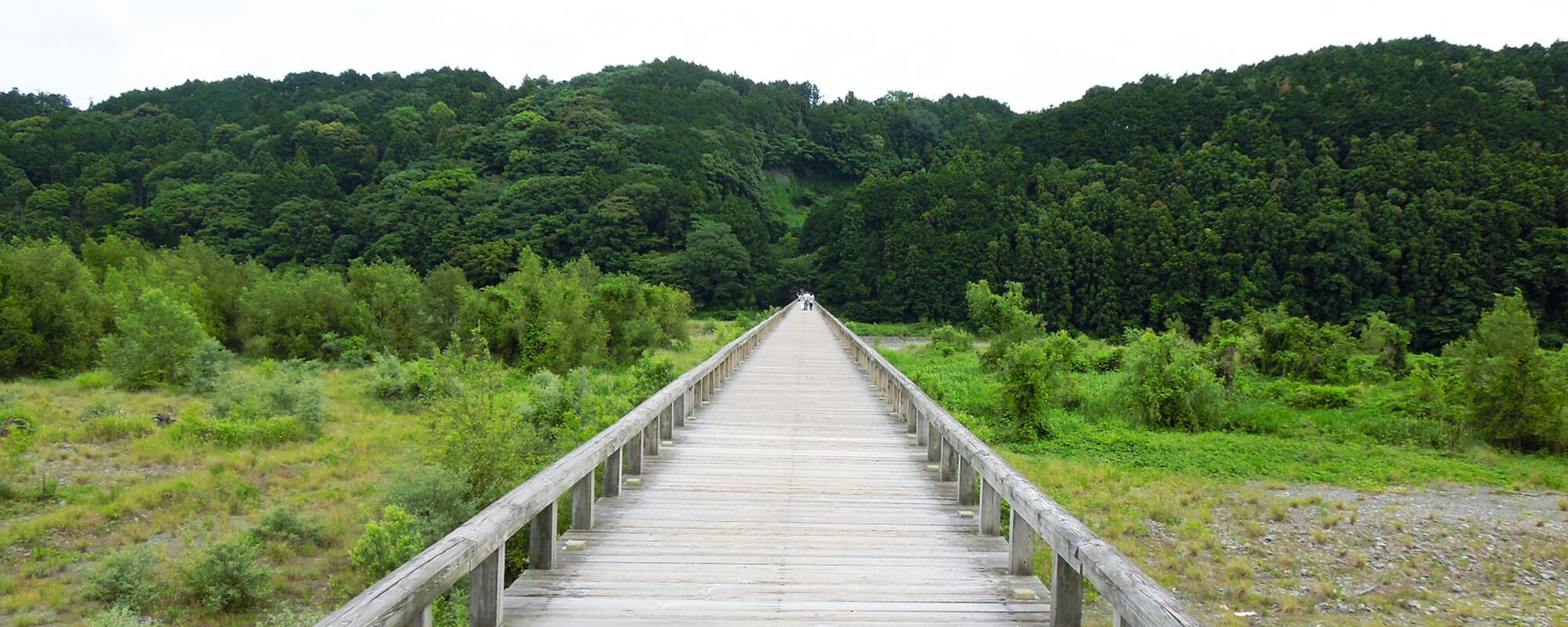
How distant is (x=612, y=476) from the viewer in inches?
202

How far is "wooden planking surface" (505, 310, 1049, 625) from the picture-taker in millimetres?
3307

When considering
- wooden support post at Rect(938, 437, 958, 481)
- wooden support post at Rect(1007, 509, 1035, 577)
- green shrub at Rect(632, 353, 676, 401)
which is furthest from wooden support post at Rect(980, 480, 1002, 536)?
green shrub at Rect(632, 353, 676, 401)

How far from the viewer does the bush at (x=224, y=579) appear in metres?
6.86

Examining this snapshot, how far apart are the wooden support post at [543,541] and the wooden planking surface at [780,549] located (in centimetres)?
5

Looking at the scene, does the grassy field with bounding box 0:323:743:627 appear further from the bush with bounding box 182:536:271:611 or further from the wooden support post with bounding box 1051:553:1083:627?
the wooden support post with bounding box 1051:553:1083:627

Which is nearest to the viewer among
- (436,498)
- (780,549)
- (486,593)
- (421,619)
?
(421,619)

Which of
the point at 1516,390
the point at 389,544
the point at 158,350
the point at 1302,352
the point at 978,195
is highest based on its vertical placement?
the point at 978,195

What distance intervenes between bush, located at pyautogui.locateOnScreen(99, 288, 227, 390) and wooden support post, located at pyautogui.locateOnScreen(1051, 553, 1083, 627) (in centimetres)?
2011

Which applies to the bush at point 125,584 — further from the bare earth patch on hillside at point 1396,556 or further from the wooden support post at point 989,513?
the bare earth patch on hillside at point 1396,556

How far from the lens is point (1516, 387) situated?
1431 centimetres

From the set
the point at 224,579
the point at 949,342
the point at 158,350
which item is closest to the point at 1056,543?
the point at 224,579

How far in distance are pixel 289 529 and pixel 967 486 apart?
780cm

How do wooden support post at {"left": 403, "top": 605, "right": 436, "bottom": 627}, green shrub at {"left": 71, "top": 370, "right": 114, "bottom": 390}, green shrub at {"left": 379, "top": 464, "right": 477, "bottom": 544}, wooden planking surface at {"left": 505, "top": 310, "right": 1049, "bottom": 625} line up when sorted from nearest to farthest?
wooden support post at {"left": 403, "top": 605, "right": 436, "bottom": 627}, wooden planking surface at {"left": 505, "top": 310, "right": 1049, "bottom": 625}, green shrub at {"left": 379, "top": 464, "right": 477, "bottom": 544}, green shrub at {"left": 71, "top": 370, "right": 114, "bottom": 390}

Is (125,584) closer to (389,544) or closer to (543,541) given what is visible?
(389,544)
